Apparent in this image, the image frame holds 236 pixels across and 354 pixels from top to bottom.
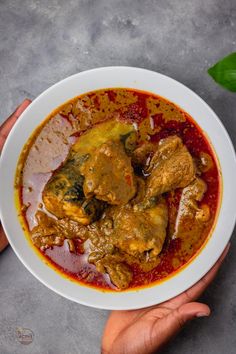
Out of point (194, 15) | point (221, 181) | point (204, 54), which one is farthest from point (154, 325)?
point (194, 15)

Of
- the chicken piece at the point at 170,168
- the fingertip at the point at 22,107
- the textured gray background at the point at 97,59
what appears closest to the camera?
the chicken piece at the point at 170,168

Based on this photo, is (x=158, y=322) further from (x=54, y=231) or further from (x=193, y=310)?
(x=54, y=231)

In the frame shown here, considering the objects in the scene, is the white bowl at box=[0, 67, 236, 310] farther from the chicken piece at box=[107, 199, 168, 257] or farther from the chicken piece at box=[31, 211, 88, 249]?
the chicken piece at box=[107, 199, 168, 257]

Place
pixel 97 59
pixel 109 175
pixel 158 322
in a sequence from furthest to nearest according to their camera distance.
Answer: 1. pixel 97 59
2. pixel 158 322
3. pixel 109 175

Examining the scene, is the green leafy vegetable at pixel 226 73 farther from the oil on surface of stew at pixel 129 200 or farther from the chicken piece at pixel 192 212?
the chicken piece at pixel 192 212

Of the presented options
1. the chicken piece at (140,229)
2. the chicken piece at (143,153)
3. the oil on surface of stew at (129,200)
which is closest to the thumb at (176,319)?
the oil on surface of stew at (129,200)

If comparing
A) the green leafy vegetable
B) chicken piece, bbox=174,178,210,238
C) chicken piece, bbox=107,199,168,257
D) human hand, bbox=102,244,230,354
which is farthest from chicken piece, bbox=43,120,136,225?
human hand, bbox=102,244,230,354

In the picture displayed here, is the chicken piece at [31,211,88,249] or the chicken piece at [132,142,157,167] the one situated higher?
the chicken piece at [132,142,157,167]

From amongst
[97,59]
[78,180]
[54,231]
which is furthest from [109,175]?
[97,59]
